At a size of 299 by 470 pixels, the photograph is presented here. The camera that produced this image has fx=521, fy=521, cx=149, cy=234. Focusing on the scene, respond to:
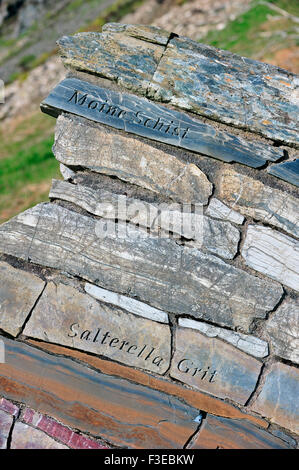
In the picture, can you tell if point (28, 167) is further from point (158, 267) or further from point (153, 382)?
point (153, 382)

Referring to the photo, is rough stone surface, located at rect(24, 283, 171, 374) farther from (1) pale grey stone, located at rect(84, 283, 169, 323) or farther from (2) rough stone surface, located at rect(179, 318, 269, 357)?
(2) rough stone surface, located at rect(179, 318, 269, 357)

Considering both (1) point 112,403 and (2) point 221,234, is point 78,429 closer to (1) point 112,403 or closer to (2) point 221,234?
(1) point 112,403

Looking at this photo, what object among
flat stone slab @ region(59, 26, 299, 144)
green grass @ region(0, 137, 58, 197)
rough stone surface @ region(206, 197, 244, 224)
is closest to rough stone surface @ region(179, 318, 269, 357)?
rough stone surface @ region(206, 197, 244, 224)

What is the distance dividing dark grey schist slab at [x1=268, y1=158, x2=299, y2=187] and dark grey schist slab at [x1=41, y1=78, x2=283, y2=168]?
0.16ft

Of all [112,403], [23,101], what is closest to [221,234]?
[112,403]

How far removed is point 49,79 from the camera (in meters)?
10.4

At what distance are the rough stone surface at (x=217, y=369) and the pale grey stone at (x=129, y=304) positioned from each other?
0.17m

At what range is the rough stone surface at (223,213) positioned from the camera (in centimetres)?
271

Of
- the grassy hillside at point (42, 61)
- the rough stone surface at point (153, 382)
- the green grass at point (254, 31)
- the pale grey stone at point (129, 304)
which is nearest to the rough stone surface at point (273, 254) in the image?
the pale grey stone at point (129, 304)

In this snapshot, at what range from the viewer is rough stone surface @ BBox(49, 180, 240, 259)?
2670 mm

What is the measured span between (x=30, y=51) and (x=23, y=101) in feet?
8.62

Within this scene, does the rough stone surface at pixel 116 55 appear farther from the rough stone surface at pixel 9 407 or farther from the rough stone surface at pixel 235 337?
the rough stone surface at pixel 9 407

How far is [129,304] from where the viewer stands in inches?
102

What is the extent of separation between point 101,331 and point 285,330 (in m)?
0.91
